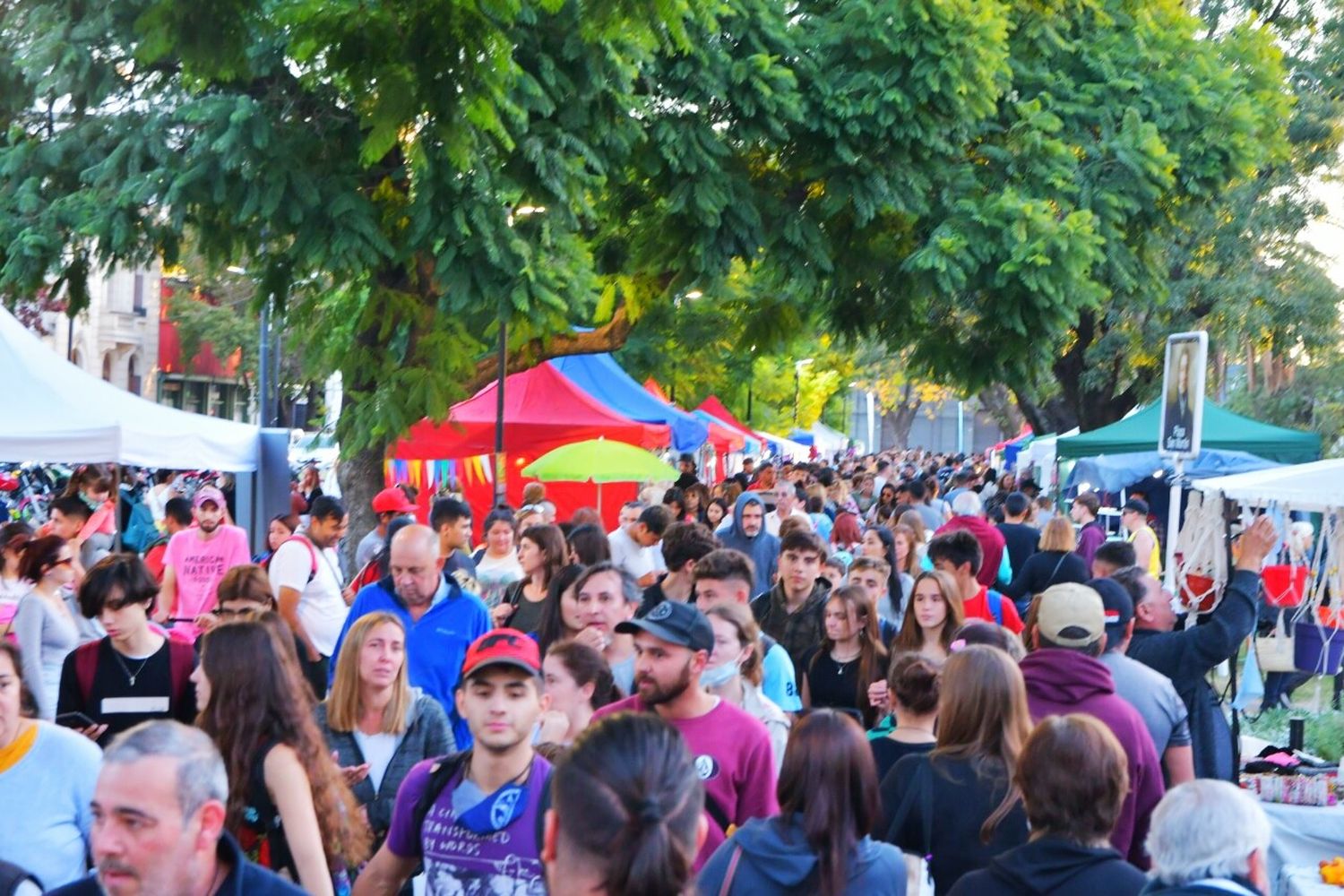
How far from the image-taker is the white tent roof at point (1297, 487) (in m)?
9.73

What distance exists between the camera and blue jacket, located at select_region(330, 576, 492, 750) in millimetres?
7848

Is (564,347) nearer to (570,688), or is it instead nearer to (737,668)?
(737,668)

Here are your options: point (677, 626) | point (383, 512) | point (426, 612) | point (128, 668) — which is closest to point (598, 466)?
point (383, 512)

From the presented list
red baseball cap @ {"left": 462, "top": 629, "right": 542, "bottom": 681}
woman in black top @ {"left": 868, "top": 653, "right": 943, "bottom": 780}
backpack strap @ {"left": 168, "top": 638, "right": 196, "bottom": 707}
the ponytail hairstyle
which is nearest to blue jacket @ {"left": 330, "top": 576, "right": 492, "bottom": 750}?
backpack strap @ {"left": 168, "top": 638, "right": 196, "bottom": 707}

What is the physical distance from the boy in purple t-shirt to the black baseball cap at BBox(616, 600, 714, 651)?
0.60m

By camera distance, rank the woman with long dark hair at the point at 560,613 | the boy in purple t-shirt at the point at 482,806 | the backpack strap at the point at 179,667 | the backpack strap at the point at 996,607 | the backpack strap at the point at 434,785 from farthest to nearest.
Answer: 1. the backpack strap at the point at 996,607
2. the woman with long dark hair at the point at 560,613
3. the backpack strap at the point at 179,667
4. the backpack strap at the point at 434,785
5. the boy in purple t-shirt at the point at 482,806

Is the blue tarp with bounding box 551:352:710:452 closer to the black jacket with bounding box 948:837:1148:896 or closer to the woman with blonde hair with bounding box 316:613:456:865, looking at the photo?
the woman with blonde hair with bounding box 316:613:456:865

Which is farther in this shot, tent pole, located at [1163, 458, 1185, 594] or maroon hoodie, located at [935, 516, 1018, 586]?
tent pole, located at [1163, 458, 1185, 594]

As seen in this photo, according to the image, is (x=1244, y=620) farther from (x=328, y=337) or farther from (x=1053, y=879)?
(x=328, y=337)

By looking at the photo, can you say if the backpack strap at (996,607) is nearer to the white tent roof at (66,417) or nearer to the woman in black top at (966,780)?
the woman in black top at (966,780)

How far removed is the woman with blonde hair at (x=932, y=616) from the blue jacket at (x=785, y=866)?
3798 mm

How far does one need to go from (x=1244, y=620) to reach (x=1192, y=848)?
3.39 metres

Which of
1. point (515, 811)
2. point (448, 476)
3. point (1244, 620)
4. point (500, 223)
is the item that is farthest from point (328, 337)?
point (515, 811)

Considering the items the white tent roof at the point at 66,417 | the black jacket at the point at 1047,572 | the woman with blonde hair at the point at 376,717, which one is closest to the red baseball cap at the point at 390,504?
the white tent roof at the point at 66,417
